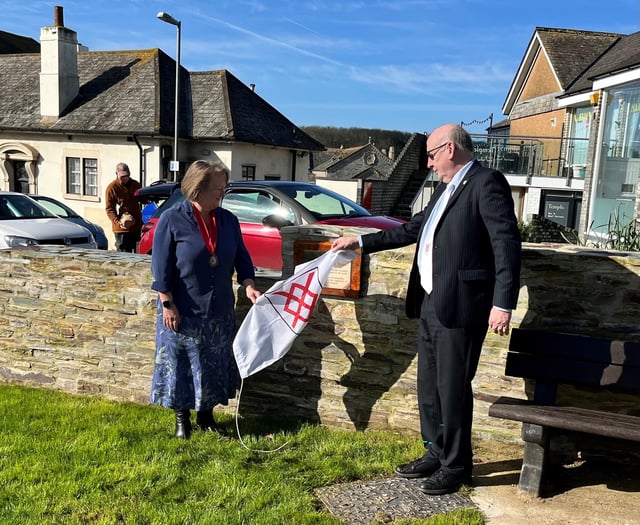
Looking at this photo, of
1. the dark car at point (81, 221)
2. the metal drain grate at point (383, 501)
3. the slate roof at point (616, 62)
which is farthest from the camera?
the slate roof at point (616, 62)

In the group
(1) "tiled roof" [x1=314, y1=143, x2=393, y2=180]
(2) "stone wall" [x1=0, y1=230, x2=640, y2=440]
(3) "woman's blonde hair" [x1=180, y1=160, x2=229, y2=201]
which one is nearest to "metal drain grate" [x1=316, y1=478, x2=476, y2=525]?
(2) "stone wall" [x1=0, y1=230, x2=640, y2=440]

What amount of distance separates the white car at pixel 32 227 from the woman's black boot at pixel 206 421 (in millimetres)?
6948

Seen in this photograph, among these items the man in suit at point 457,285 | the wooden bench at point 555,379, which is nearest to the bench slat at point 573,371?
the wooden bench at point 555,379

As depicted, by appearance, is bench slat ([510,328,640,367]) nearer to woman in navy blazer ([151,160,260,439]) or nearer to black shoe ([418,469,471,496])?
black shoe ([418,469,471,496])

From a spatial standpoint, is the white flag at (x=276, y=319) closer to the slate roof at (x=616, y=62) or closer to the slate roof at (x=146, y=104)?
the slate roof at (x=616, y=62)

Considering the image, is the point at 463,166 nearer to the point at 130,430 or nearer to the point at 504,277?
the point at 504,277

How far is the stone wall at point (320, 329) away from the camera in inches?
150

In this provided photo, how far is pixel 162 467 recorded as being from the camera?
11.7 feet

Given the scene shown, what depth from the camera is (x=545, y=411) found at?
3.24 m

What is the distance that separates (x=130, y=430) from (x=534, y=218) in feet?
46.8

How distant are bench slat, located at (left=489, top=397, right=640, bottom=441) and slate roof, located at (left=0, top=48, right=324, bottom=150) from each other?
63.8ft

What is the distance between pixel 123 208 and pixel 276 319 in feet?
A: 20.8

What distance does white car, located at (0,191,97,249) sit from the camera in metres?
9.96

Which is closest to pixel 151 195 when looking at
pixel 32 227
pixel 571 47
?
pixel 32 227
